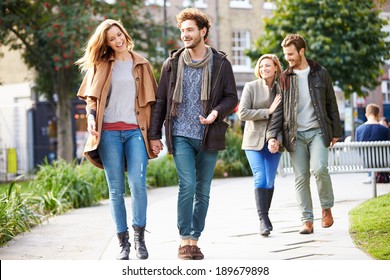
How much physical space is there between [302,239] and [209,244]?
1.94ft

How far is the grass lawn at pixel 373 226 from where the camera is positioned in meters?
5.70

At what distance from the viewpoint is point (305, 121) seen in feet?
21.8

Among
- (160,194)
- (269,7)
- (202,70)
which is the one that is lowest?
(160,194)

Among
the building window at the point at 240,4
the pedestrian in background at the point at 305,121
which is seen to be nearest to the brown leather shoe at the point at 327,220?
the pedestrian in background at the point at 305,121

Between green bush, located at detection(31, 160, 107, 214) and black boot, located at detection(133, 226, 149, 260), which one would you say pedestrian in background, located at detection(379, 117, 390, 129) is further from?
green bush, located at detection(31, 160, 107, 214)

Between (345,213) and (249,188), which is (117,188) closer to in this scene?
(345,213)

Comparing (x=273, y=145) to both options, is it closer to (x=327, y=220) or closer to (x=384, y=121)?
(x=327, y=220)

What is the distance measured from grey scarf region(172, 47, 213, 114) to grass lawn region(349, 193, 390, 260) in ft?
4.18

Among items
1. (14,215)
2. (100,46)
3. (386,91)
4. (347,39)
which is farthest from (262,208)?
(347,39)

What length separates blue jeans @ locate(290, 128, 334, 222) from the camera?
663 centimetres

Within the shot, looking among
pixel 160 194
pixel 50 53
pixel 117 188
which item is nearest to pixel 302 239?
pixel 117 188

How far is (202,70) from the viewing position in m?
5.68

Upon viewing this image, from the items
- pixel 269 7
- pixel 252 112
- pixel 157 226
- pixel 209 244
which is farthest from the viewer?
pixel 269 7

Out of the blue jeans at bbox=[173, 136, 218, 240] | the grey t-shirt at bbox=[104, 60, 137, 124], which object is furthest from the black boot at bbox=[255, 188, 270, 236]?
the grey t-shirt at bbox=[104, 60, 137, 124]
